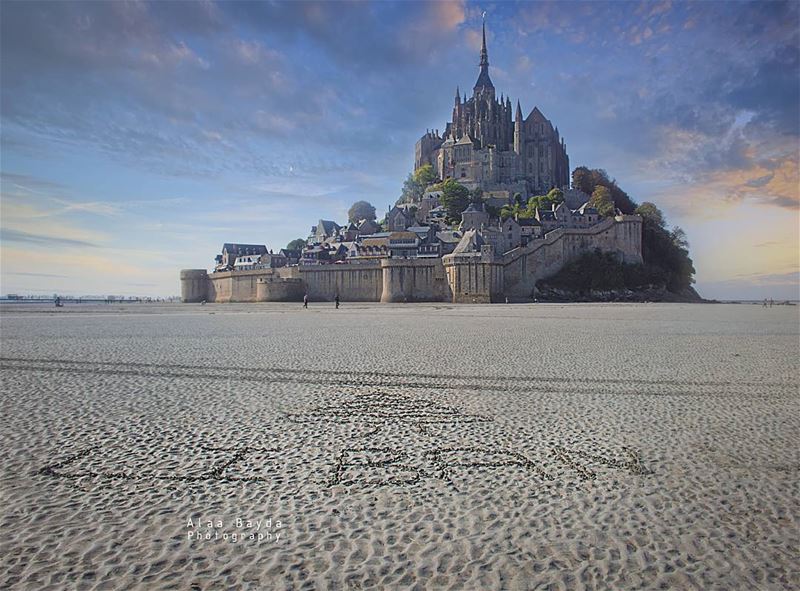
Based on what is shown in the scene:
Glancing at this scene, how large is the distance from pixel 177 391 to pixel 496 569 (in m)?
6.52

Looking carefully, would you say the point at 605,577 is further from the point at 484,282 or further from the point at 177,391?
the point at 484,282

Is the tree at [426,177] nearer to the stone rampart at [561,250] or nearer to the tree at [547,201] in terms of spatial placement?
the tree at [547,201]

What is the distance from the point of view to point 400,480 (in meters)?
4.58

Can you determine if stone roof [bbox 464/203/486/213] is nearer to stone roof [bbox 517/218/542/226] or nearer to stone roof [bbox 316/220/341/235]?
stone roof [bbox 517/218/542/226]

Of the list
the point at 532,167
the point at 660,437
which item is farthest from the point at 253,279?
the point at 660,437

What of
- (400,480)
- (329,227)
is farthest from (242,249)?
(400,480)

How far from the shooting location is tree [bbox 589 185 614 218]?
73.2 meters

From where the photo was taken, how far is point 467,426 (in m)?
6.25

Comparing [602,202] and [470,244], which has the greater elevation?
→ [602,202]

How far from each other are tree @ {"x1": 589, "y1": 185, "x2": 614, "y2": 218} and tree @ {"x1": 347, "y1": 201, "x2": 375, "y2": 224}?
41.4 m

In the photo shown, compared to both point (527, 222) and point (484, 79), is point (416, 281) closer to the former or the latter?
point (527, 222)

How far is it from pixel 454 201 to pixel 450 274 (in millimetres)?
27656

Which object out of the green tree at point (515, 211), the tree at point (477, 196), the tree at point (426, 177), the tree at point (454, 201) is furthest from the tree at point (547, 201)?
the tree at point (426, 177)

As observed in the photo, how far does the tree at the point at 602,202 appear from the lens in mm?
73188
